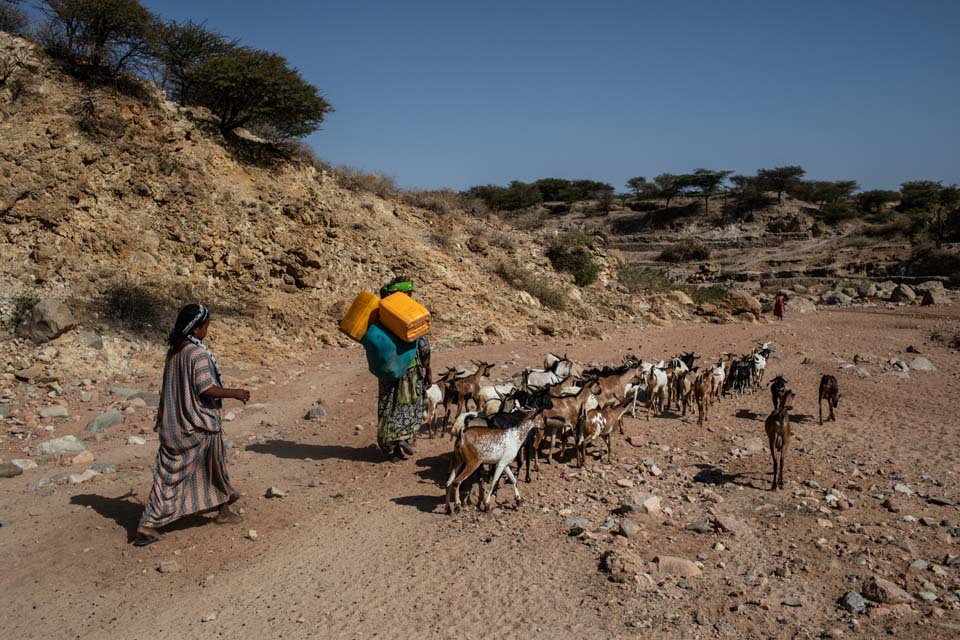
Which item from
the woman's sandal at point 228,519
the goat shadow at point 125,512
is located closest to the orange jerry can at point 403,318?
the woman's sandal at point 228,519

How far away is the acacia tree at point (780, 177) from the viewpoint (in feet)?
176

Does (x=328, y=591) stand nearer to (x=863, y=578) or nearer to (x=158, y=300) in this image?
(x=863, y=578)

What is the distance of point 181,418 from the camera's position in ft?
17.4

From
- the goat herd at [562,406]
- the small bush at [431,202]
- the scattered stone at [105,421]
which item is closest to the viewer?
the goat herd at [562,406]

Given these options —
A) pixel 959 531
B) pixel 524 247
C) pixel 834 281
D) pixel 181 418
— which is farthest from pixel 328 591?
pixel 834 281

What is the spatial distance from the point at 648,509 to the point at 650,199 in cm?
5606

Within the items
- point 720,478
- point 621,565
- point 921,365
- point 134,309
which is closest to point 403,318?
point 621,565

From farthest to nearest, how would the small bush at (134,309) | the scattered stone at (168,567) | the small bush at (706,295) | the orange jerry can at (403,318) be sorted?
the small bush at (706,295) < the small bush at (134,309) < the orange jerry can at (403,318) < the scattered stone at (168,567)

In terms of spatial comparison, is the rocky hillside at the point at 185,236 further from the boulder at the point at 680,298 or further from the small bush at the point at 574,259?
the boulder at the point at 680,298

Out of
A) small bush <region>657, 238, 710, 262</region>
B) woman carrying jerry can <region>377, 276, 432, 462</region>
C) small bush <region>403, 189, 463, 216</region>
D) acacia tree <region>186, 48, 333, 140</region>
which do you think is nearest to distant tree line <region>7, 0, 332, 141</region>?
acacia tree <region>186, 48, 333, 140</region>

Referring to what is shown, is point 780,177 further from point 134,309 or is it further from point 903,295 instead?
point 134,309

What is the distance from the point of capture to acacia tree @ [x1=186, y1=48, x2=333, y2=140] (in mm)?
17656

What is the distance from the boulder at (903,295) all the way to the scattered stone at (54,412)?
93.6 ft

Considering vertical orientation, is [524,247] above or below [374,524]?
above
